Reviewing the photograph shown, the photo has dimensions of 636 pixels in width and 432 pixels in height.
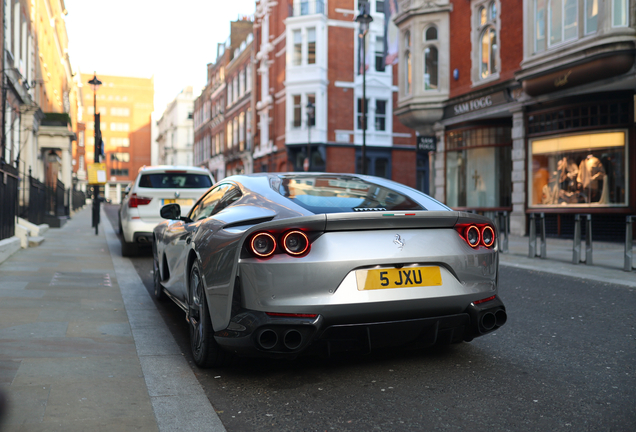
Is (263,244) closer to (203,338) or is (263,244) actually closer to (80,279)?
(203,338)

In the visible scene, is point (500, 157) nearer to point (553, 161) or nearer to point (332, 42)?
point (553, 161)

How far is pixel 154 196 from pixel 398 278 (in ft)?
26.8

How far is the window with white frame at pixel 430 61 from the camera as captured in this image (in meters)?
22.7

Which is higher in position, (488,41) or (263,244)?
(488,41)

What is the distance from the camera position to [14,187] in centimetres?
1146

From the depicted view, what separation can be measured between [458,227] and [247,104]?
4613cm

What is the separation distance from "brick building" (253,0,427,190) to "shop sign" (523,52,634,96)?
774 inches

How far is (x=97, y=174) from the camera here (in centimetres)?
2005

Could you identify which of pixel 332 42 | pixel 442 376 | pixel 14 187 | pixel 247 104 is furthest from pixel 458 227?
pixel 247 104

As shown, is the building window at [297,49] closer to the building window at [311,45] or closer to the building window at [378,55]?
the building window at [311,45]

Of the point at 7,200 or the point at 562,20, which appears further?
the point at 562,20

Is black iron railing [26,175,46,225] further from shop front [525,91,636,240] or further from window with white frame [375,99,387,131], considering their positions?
window with white frame [375,99,387,131]

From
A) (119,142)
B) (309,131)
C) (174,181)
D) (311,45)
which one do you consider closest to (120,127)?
(119,142)

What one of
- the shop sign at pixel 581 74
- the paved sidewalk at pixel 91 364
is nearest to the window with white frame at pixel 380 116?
the shop sign at pixel 581 74
